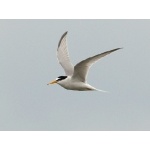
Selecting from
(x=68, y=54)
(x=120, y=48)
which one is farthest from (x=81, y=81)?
(x=120, y=48)

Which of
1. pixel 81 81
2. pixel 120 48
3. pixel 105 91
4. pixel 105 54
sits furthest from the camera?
pixel 81 81

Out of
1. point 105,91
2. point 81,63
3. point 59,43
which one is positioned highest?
point 59,43

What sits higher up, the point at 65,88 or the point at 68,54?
the point at 68,54

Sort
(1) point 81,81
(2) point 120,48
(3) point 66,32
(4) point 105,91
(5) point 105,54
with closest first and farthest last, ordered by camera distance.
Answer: (2) point 120,48, (5) point 105,54, (4) point 105,91, (1) point 81,81, (3) point 66,32

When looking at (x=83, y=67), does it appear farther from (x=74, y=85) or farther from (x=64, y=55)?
(x=64, y=55)

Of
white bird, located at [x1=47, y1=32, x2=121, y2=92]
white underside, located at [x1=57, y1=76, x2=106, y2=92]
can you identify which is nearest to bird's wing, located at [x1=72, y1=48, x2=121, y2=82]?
white bird, located at [x1=47, y1=32, x2=121, y2=92]

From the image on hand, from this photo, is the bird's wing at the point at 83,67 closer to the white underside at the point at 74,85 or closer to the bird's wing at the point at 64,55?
the white underside at the point at 74,85

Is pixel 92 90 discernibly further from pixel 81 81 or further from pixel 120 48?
pixel 120 48

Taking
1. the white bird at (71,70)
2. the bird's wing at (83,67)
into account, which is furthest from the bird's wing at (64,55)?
the bird's wing at (83,67)
